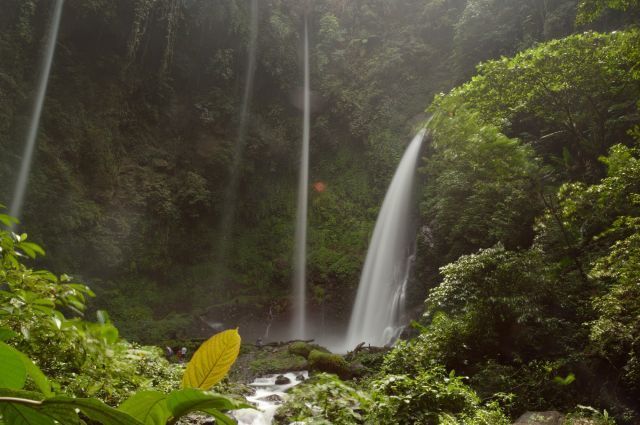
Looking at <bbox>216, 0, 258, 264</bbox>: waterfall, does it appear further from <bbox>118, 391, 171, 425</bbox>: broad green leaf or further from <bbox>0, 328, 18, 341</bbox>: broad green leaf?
<bbox>118, 391, 171, 425</bbox>: broad green leaf

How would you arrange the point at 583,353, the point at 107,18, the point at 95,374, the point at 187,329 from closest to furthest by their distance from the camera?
the point at 95,374, the point at 583,353, the point at 187,329, the point at 107,18

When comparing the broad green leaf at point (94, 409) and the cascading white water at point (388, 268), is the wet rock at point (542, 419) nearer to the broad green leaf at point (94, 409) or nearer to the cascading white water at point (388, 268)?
the broad green leaf at point (94, 409)

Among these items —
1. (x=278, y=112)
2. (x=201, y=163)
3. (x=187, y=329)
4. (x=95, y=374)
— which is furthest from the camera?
(x=278, y=112)

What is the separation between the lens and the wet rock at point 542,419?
401 cm

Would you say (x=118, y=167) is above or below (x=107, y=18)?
below

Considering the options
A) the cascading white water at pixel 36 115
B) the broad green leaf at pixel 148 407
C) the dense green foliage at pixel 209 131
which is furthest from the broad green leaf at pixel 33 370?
the cascading white water at pixel 36 115

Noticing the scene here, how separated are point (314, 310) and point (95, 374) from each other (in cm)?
1359

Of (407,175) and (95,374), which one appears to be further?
(407,175)

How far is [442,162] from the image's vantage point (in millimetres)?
10859

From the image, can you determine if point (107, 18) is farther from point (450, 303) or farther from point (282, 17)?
point (450, 303)

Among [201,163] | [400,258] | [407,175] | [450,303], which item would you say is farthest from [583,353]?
[201,163]

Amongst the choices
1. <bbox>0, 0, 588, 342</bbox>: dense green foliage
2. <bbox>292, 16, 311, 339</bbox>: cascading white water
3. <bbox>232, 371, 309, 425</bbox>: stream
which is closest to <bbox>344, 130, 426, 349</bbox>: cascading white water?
<bbox>0, 0, 588, 342</bbox>: dense green foliage

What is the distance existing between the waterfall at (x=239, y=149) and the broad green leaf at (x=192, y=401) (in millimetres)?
17286

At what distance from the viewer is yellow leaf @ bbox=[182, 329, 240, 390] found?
0.57 meters
